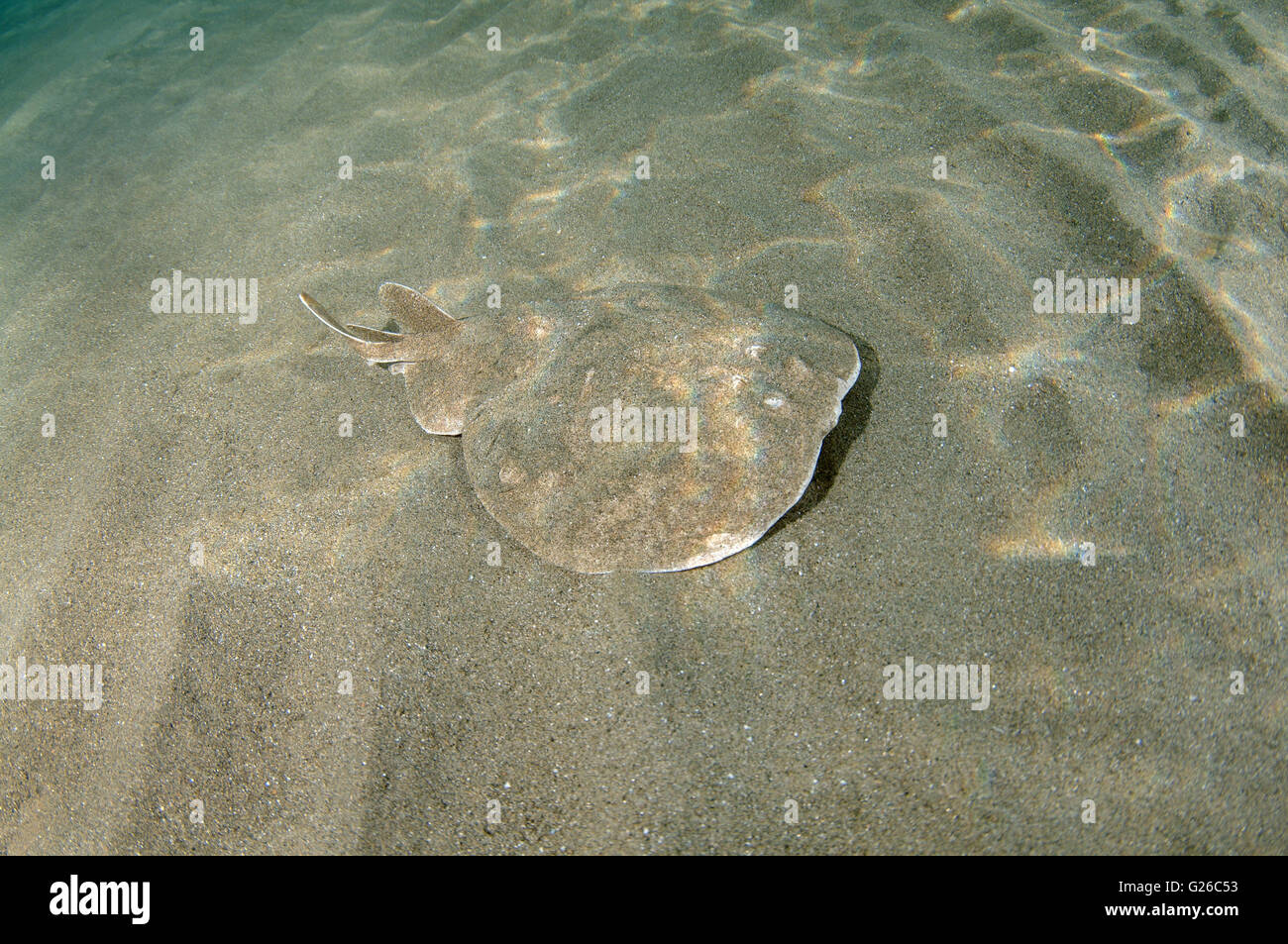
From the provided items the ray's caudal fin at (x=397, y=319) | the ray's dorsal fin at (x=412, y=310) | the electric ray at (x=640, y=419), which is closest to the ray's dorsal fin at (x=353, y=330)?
the ray's caudal fin at (x=397, y=319)

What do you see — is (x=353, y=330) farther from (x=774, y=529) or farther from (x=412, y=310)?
(x=774, y=529)

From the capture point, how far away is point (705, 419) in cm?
293

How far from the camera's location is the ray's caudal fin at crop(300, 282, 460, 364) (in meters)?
3.97

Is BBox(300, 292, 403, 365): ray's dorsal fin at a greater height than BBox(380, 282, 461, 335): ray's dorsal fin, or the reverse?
BBox(380, 282, 461, 335): ray's dorsal fin

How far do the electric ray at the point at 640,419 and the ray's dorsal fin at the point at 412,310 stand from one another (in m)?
0.45

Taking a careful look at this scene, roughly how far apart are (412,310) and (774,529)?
102 inches

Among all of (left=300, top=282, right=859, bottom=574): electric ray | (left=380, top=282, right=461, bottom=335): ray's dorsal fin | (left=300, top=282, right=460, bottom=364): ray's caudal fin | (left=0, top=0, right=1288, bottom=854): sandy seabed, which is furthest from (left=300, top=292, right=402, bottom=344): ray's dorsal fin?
(left=300, top=282, right=859, bottom=574): electric ray

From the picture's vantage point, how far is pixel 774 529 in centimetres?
309

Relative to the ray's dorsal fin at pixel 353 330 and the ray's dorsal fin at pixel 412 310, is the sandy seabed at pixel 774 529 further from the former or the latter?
the ray's dorsal fin at pixel 412 310

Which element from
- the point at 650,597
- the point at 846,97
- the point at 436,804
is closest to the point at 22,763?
the point at 436,804

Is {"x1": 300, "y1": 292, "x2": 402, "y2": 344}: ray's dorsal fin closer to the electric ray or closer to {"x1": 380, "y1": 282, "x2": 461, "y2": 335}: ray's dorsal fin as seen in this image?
{"x1": 380, "y1": 282, "x2": 461, "y2": 335}: ray's dorsal fin

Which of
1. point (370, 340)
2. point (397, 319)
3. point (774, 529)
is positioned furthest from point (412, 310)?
point (774, 529)

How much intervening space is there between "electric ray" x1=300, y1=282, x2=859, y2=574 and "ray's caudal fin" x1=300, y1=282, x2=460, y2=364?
448mm

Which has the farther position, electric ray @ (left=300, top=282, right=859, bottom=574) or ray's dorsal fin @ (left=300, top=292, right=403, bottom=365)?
ray's dorsal fin @ (left=300, top=292, right=403, bottom=365)
